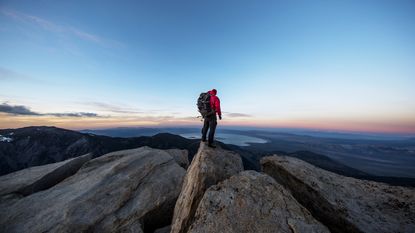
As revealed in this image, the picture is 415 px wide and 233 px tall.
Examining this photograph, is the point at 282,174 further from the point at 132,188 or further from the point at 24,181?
the point at 24,181

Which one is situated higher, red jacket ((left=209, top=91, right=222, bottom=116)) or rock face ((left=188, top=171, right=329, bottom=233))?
red jacket ((left=209, top=91, right=222, bottom=116))

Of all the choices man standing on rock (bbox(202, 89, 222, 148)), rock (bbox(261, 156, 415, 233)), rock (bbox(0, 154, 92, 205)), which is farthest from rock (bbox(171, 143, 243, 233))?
rock (bbox(0, 154, 92, 205))

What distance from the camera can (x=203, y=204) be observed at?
9539mm

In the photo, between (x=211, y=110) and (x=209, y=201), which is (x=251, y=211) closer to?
(x=209, y=201)

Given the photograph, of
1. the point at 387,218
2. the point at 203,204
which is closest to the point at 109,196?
the point at 203,204

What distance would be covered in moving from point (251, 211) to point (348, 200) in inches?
261

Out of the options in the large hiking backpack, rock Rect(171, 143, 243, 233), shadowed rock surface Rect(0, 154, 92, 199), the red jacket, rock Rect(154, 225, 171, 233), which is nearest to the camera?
rock Rect(171, 143, 243, 233)

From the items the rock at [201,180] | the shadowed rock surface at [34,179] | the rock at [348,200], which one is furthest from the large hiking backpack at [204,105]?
the shadowed rock surface at [34,179]

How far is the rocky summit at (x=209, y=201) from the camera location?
9.05 metres

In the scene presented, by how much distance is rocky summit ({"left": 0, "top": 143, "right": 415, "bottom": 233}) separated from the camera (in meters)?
9.05

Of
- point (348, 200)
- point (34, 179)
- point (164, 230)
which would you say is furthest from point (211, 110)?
point (34, 179)

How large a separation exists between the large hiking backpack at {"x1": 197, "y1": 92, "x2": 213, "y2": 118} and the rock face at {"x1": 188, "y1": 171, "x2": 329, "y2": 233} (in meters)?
6.54

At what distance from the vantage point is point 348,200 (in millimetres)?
11258

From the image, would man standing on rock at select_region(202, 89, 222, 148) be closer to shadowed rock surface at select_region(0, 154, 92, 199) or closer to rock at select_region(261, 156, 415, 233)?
rock at select_region(261, 156, 415, 233)
